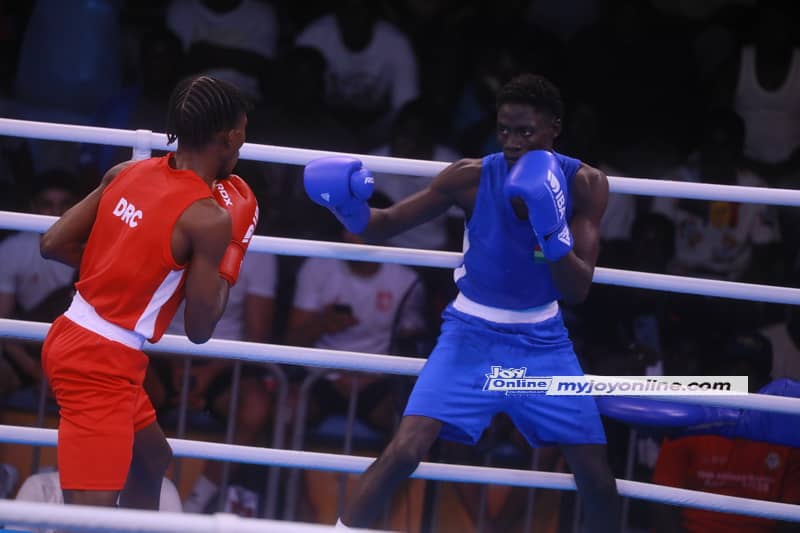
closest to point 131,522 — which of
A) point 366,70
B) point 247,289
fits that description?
point 247,289

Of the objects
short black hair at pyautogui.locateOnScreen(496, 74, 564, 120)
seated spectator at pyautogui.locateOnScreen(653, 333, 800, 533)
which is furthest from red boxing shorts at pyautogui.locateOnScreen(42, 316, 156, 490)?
seated spectator at pyautogui.locateOnScreen(653, 333, 800, 533)

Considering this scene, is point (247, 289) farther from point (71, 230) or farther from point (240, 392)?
point (71, 230)

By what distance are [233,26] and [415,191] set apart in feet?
3.97

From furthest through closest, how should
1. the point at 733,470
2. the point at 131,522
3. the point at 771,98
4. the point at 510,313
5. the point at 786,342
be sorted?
the point at 771,98, the point at 786,342, the point at 733,470, the point at 510,313, the point at 131,522

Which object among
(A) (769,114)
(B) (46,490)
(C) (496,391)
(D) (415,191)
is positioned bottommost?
(B) (46,490)

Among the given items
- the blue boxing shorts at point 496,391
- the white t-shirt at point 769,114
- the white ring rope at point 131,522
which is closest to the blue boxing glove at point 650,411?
the blue boxing shorts at point 496,391

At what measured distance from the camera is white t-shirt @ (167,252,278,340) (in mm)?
4215

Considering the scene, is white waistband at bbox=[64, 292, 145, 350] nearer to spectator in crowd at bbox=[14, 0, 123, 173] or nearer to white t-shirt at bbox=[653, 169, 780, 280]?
spectator in crowd at bbox=[14, 0, 123, 173]

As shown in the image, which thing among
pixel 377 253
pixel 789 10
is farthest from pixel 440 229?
pixel 789 10

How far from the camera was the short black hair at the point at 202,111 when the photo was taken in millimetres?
2377

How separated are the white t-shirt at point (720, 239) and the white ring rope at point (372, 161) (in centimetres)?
178

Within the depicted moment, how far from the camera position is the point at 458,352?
284 cm

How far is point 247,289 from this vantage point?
4230 mm

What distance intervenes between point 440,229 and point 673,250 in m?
0.98
